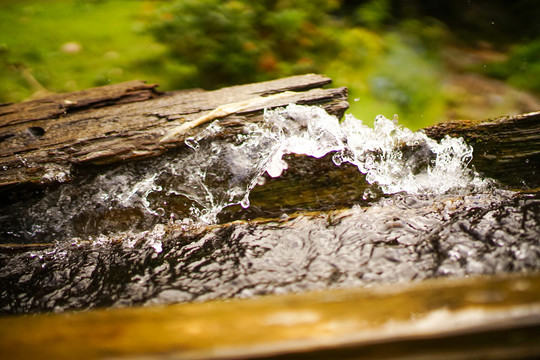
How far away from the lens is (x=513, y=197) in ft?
7.41

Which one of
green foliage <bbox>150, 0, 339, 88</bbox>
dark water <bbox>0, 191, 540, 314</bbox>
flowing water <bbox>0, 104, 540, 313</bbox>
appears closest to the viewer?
dark water <bbox>0, 191, 540, 314</bbox>

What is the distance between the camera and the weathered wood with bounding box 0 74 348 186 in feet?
7.62

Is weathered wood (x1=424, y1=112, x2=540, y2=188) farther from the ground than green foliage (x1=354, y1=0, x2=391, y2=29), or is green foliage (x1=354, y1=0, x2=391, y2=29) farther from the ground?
green foliage (x1=354, y1=0, x2=391, y2=29)

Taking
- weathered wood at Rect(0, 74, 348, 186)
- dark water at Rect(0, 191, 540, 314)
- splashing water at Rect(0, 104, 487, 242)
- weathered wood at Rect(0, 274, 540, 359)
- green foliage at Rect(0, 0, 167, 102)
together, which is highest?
green foliage at Rect(0, 0, 167, 102)

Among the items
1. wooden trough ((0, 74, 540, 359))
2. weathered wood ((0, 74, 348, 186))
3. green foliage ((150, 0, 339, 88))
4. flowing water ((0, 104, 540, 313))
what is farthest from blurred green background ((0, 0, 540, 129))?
wooden trough ((0, 74, 540, 359))

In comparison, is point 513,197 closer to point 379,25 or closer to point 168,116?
point 168,116

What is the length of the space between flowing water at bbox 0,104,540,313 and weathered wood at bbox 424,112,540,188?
0.30 feet

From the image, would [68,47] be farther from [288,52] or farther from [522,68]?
[522,68]

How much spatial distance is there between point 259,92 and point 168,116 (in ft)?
2.65

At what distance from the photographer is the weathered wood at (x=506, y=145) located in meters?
2.38

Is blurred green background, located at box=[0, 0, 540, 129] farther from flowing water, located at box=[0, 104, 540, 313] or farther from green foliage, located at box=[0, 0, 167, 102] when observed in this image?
flowing water, located at box=[0, 104, 540, 313]

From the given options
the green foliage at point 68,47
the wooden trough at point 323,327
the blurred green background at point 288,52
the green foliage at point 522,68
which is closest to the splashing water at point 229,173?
the wooden trough at point 323,327

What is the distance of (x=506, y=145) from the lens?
2412 mm

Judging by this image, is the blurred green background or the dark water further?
the blurred green background
